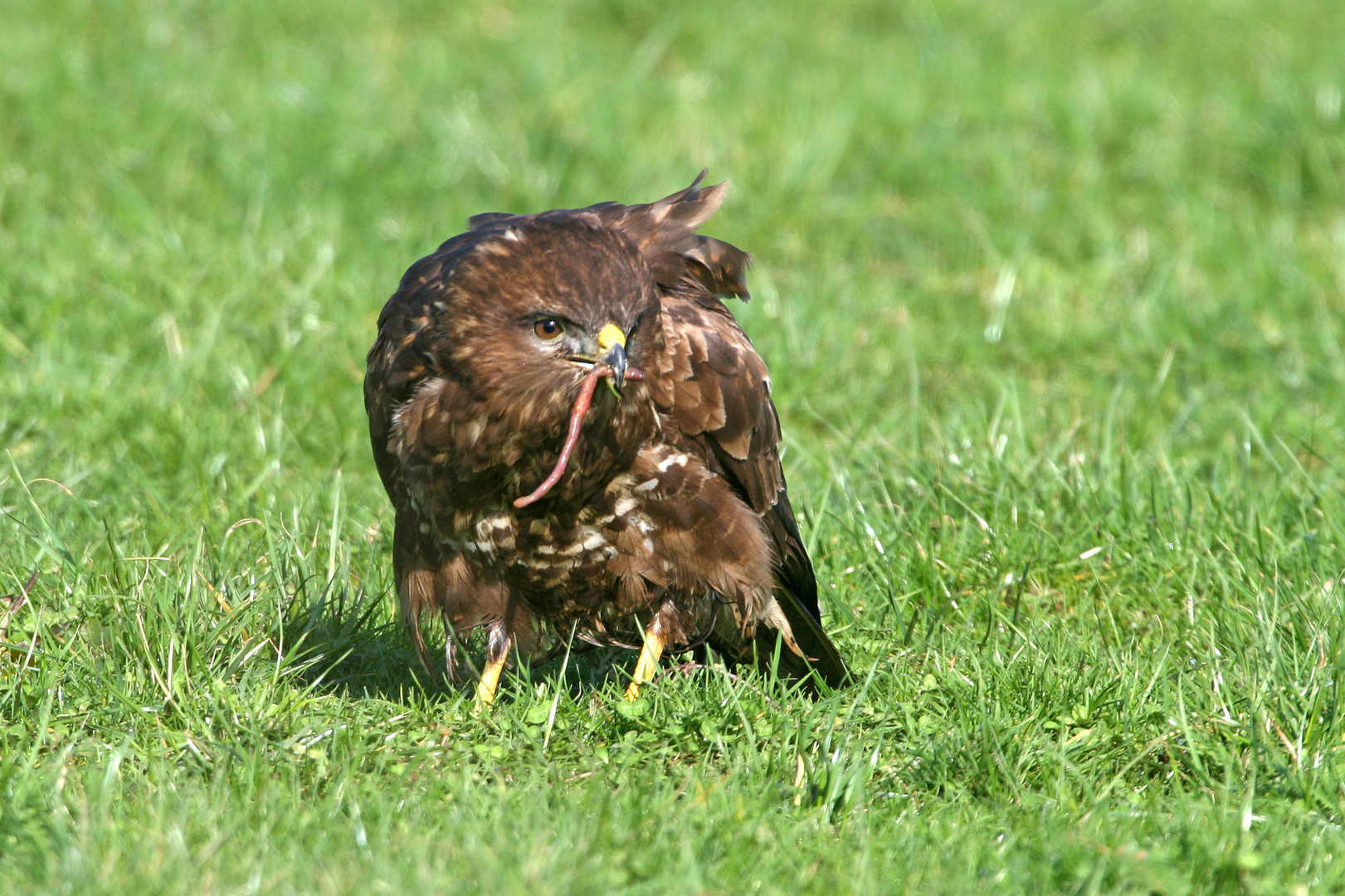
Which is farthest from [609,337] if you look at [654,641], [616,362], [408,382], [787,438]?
[787,438]

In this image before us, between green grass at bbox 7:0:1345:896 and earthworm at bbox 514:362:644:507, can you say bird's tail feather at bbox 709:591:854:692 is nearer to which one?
green grass at bbox 7:0:1345:896

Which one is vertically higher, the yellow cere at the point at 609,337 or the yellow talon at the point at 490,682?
the yellow cere at the point at 609,337

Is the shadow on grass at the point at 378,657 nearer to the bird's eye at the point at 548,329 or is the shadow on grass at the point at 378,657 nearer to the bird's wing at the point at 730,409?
the bird's wing at the point at 730,409

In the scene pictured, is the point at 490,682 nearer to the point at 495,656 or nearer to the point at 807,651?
the point at 495,656

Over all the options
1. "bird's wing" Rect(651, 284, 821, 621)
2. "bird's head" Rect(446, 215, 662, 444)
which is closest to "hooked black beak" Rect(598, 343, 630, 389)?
"bird's head" Rect(446, 215, 662, 444)

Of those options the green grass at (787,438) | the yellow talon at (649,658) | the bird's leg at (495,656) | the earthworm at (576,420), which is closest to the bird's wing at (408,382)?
the bird's leg at (495,656)

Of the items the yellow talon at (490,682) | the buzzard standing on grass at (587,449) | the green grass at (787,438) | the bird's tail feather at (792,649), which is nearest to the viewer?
the green grass at (787,438)

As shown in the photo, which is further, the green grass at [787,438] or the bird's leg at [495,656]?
the bird's leg at [495,656]

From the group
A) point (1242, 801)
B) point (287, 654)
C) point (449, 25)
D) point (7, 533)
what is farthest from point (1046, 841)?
point (449, 25)

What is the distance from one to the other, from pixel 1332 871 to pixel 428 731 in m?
1.90

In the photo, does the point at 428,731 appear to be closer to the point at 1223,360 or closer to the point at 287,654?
the point at 287,654

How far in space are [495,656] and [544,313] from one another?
3.30ft

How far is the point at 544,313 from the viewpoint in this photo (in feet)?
10.7

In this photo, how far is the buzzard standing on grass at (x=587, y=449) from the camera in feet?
10.9
